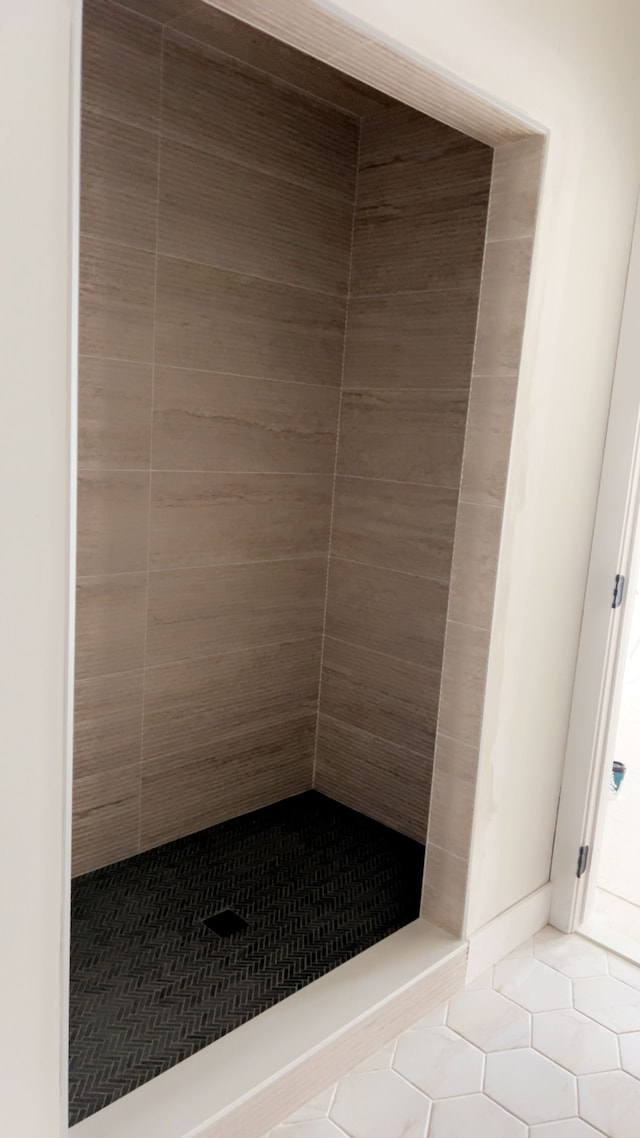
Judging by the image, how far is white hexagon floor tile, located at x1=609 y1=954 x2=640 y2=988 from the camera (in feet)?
7.36

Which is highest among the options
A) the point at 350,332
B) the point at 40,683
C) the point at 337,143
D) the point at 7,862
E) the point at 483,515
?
the point at 337,143

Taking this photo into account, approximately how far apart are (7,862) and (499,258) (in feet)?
5.17

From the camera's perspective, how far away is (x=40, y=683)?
48.3 inches

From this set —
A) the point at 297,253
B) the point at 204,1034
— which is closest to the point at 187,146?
the point at 297,253

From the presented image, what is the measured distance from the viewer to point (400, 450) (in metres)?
2.67

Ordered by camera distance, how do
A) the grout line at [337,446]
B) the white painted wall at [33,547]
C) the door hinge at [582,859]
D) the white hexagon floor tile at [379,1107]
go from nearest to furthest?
the white painted wall at [33,547], the white hexagon floor tile at [379,1107], the door hinge at [582,859], the grout line at [337,446]

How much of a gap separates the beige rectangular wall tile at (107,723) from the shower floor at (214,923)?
0.32m

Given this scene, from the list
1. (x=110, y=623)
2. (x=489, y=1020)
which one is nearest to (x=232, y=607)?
(x=110, y=623)

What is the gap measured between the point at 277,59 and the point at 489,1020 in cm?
256

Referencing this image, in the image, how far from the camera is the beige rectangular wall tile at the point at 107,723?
7.54ft

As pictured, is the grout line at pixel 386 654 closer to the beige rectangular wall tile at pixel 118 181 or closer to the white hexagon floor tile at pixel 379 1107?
the white hexagon floor tile at pixel 379 1107

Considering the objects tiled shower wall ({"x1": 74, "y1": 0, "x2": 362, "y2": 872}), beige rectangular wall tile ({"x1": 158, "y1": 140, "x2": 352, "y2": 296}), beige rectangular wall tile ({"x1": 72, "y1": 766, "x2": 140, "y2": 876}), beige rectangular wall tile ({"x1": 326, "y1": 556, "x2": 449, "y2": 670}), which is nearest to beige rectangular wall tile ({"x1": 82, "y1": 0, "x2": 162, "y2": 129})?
tiled shower wall ({"x1": 74, "y1": 0, "x2": 362, "y2": 872})

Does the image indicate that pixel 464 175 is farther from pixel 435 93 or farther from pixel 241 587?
pixel 241 587

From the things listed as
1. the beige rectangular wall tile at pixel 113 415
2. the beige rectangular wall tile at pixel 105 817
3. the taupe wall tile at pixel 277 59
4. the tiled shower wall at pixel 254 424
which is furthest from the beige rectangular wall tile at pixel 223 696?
the taupe wall tile at pixel 277 59
